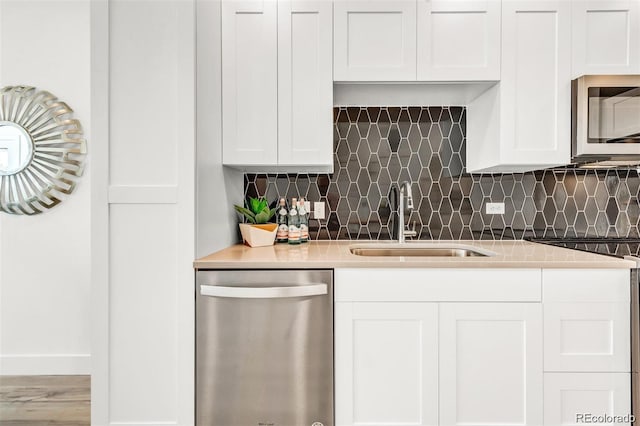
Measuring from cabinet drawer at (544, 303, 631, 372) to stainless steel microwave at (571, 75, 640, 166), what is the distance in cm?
70

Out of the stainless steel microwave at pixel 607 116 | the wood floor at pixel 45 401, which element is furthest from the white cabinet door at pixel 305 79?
the wood floor at pixel 45 401

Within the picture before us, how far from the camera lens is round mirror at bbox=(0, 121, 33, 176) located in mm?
2816

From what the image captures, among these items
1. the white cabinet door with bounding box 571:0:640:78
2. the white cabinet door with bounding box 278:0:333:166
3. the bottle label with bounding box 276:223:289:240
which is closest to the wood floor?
the bottle label with bounding box 276:223:289:240

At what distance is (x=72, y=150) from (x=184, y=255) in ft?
5.71

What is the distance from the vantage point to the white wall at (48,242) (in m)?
2.86

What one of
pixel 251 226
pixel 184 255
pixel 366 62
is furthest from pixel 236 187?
pixel 366 62

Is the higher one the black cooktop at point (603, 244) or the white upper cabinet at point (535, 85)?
the white upper cabinet at point (535, 85)

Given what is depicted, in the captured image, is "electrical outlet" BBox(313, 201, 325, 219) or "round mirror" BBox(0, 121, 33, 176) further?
"round mirror" BBox(0, 121, 33, 176)

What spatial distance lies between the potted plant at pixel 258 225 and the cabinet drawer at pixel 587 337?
51.9 inches

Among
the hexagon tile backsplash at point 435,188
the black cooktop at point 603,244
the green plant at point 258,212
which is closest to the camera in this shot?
the black cooktop at point 603,244

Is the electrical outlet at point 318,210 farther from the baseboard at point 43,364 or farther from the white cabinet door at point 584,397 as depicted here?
the baseboard at point 43,364

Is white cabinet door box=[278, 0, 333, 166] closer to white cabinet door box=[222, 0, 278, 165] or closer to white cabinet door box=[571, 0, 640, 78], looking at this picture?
white cabinet door box=[222, 0, 278, 165]

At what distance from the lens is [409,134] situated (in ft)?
7.98

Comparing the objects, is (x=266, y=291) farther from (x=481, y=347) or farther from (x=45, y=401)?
(x=45, y=401)
